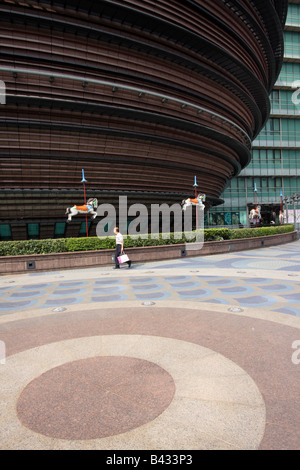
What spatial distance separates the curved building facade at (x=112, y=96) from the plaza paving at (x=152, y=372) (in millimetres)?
13009

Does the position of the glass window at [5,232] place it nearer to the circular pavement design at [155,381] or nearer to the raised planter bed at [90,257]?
the raised planter bed at [90,257]

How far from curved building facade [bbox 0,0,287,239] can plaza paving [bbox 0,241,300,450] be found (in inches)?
512

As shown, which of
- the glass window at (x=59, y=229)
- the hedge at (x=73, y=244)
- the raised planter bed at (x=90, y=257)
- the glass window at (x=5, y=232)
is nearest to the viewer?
the raised planter bed at (x=90, y=257)

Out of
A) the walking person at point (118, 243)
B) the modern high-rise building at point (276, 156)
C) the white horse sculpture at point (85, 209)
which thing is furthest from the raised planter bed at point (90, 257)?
the modern high-rise building at point (276, 156)

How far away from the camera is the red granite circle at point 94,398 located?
2973 mm

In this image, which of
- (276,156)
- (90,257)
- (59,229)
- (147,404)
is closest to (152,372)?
(147,404)

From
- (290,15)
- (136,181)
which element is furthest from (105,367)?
(290,15)

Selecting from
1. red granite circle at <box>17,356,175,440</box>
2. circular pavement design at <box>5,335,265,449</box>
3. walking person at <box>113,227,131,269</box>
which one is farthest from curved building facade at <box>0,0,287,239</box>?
red granite circle at <box>17,356,175,440</box>

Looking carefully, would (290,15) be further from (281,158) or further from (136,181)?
(136,181)

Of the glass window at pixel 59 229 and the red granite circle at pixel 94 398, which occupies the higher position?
the glass window at pixel 59 229

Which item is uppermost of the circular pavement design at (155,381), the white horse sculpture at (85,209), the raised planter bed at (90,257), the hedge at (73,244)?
the white horse sculpture at (85,209)

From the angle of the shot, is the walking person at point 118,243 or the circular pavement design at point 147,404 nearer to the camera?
the circular pavement design at point 147,404

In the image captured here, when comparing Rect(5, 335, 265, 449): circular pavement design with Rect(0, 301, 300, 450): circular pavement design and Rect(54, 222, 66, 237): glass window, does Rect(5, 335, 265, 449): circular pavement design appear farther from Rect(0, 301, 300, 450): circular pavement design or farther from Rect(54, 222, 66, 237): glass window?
Rect(54, 222, 66, 237): glass window

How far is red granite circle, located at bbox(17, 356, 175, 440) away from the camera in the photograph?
2973mm
